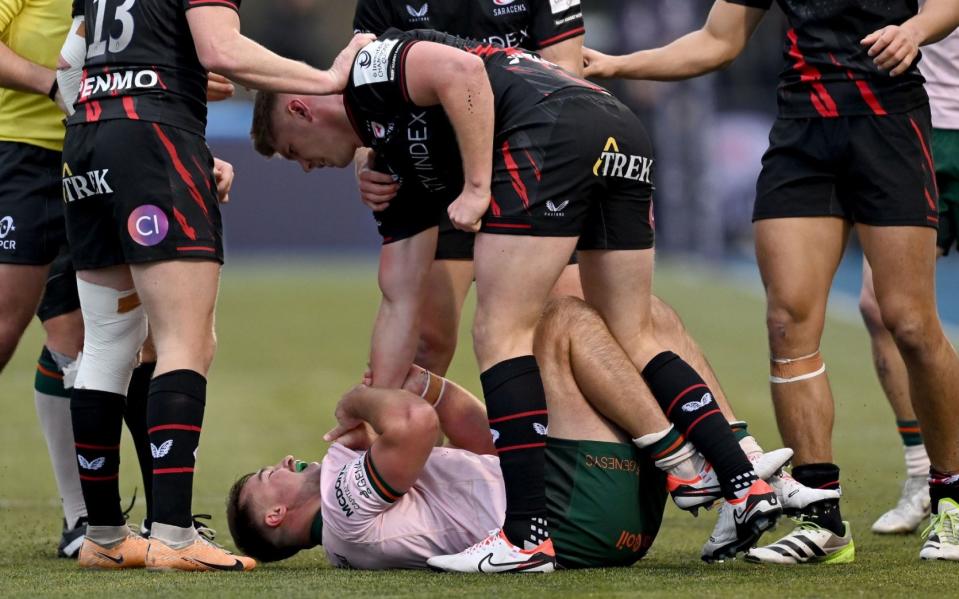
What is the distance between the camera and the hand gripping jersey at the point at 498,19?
532cm

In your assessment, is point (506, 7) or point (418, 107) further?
point (506, 7)

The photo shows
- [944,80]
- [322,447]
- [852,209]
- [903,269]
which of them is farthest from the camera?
[322,447]

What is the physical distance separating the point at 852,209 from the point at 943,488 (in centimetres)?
105

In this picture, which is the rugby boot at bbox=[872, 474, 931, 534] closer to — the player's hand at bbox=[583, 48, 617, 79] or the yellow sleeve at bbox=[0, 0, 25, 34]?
the player's hand at bbox=[583, 48, 617, 79]

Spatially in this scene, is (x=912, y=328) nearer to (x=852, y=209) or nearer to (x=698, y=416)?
(x=852, y=209)

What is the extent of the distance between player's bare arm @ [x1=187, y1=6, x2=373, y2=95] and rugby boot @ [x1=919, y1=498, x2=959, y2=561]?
2.48 meters

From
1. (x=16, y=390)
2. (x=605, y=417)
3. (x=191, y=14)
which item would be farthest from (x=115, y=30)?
(x=16, y=390)

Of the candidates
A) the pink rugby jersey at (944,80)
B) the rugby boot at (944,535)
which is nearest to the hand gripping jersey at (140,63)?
the rugby boot at (944,535)

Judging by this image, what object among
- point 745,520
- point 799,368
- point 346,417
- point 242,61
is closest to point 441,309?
point 346,417

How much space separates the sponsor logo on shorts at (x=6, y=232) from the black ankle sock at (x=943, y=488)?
3.53 meters

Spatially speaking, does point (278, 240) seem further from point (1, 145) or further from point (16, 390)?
point (1, 145)

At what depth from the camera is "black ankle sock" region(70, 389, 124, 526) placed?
4.68 metres

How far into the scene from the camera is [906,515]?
5594mm

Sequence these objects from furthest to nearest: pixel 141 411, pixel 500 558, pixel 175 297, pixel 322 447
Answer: pixel 322 447
pixel 141 411
pixel 175 297
pixel 500 558
